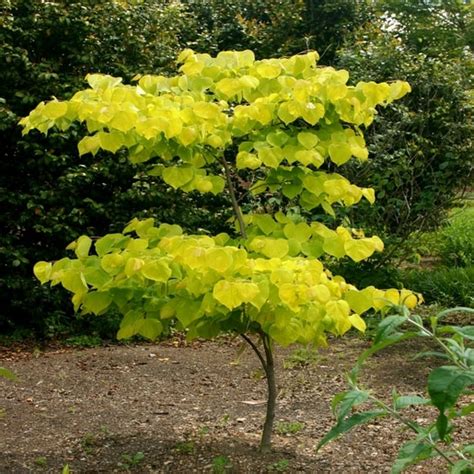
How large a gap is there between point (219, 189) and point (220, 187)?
1 cm

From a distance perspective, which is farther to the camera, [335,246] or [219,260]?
[335,246]

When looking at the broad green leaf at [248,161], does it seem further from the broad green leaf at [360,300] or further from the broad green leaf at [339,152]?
the broad green leaf at [360,300]

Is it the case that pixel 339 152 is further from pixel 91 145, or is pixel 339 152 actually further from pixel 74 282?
pixel 74 282

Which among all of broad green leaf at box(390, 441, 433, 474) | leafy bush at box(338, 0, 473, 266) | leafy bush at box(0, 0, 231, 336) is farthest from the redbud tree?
leafy bush at box(338, 0, 473, 266)

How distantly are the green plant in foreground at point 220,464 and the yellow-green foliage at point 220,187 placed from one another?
2.21 ft

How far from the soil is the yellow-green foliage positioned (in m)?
0.79

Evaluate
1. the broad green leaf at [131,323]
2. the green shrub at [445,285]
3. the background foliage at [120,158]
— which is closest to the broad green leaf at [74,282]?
the broad green leaf at [131,323]

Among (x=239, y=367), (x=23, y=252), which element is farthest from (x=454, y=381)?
(x=23, y=252)

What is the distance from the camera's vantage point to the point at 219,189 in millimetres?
3775

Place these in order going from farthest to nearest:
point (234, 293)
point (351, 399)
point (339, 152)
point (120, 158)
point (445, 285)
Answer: point (445, 285) < point (120, 158) < point (339, 152) < point (234, 293) < point (351, 399)

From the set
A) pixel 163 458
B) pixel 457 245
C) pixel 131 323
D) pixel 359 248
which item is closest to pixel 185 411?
pixel 163 458

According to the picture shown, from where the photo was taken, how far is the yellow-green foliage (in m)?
3.12

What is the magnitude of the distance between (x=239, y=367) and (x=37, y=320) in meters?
1.94

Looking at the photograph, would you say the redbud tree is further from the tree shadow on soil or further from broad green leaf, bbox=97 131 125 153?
the tree shadow on soil
